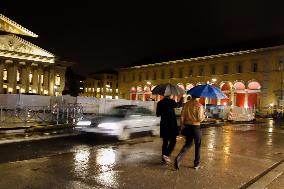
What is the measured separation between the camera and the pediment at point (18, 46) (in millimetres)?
78250

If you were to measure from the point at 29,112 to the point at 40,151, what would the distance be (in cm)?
1344

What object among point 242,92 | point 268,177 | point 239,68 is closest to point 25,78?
point 239,68

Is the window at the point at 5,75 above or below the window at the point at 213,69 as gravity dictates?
below

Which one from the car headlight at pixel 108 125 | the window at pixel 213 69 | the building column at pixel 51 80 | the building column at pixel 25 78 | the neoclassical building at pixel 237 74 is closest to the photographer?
the car headlight at pixel 108 125

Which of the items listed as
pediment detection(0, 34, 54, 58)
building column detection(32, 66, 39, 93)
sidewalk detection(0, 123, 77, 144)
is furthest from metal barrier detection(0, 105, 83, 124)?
building column detection(32, 66, 39, 93)

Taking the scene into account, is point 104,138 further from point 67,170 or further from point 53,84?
point 53,84

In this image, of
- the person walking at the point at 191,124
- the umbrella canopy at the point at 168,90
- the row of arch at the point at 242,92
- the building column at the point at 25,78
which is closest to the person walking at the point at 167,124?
the person walking at the point at 191,124

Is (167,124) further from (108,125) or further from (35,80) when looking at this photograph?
(35,80)

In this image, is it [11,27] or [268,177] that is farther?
[11,27]

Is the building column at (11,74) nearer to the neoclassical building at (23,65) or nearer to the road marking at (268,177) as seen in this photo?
the neoclassical building at (23,65)

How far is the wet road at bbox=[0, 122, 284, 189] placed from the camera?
25.2 ft

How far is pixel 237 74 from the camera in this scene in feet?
226

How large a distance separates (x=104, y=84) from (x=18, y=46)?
149 ft

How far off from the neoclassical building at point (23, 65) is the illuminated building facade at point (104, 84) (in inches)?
1203
